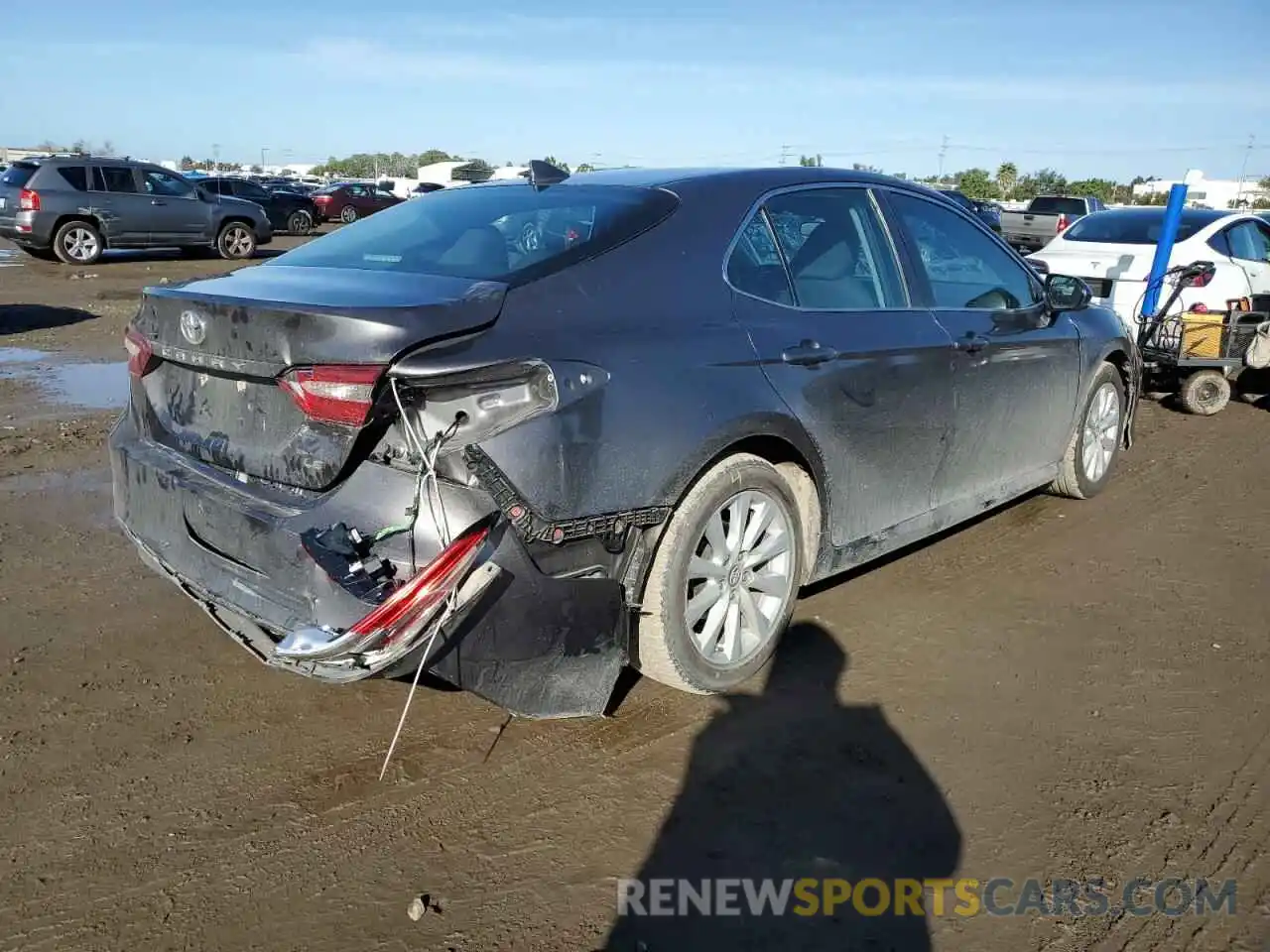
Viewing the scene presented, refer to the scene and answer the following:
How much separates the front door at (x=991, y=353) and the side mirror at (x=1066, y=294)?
0.05 m

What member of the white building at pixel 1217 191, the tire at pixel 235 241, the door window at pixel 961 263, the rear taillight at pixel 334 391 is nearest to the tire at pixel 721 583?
the rear taillight at pixel 334 391

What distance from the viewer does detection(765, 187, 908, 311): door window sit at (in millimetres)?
3535

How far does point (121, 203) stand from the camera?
17.2m

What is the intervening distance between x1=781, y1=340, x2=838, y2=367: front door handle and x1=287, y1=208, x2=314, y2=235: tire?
28308 millimetres

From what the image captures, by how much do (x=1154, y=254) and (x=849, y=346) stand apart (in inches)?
267

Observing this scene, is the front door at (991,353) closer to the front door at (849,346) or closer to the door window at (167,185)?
the front door at (849,346)

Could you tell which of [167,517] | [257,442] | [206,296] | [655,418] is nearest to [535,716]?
[655,418]

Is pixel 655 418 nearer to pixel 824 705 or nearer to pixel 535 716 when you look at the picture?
pixel 535 716

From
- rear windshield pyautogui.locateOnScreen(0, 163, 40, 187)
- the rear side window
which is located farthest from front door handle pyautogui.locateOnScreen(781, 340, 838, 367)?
rear windshield pyautogui.locateOnScreen(0, 163, 40, 187)

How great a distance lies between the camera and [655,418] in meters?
2.85

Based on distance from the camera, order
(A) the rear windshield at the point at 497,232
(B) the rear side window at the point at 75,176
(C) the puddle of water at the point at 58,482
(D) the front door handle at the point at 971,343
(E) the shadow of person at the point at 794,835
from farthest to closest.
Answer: (B) the rear side window at the point at 75,176
(C) the puddle of water at the point at 58,482
(D) the front door handle at the point at 971,343
(A) the rear windshield at the point at 497,232
(E) the shadow of person at the point at 794,835

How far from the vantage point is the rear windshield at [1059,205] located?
24.5m

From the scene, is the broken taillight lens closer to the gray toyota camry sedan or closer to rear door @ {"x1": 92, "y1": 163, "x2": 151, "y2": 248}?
the gray toyota camry sedan

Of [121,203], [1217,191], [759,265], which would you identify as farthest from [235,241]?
[1217,191]
